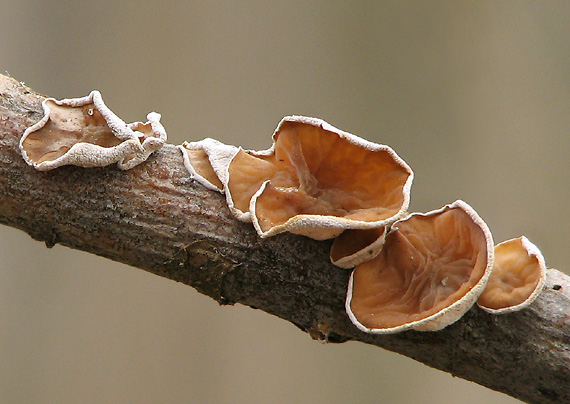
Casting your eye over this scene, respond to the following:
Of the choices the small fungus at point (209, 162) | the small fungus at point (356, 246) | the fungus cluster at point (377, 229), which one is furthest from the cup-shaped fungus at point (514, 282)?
the small fungus at point (209, 162)

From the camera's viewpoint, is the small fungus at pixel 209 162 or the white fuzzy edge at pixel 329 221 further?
the small fungus at pixel 209 162

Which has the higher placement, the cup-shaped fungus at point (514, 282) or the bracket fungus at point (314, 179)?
the bracket fungus at point (314, 179)

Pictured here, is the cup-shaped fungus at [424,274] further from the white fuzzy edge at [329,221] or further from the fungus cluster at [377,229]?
the white fuzzy edge at [329,221]

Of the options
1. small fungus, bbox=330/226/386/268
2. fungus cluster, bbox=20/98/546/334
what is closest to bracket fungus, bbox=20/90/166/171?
fungus cluster, bbox=20/98/546/334

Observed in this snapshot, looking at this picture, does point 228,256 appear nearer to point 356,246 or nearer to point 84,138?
point 356,246

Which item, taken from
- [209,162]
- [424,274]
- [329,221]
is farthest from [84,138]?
[424,274]

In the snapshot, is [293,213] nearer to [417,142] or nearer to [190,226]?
[190,226]

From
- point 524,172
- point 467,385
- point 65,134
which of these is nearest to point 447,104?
point 524,172

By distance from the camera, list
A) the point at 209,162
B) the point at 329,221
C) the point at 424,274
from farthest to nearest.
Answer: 1. the point at 209,162
2. the point at 424,274
3. the point at 329,221
